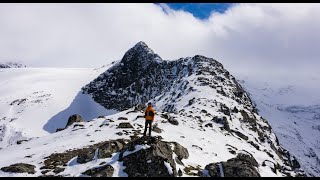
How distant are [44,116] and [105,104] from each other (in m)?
21.7

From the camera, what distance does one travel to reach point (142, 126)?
5197 centimetres

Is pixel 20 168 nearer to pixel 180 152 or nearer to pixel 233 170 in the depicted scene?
pixel 180 152

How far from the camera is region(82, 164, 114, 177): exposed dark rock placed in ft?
101

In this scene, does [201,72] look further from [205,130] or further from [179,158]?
[179,158]

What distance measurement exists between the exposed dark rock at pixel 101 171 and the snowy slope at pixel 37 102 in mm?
81469

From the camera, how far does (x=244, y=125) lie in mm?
79438

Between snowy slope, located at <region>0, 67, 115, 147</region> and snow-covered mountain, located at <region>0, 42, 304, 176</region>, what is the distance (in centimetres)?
35

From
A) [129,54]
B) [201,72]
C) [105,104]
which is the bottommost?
[105,104]

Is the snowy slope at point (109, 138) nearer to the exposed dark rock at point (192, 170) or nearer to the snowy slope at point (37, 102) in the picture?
the exposed dark rock at point (192, 170)

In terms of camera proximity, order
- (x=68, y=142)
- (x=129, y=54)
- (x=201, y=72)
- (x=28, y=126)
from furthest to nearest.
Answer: (x=129, y=54), (x=28, y=126), (x=201, y=72), (x=68, y=142)

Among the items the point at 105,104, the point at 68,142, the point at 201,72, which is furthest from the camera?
the point at 105,104

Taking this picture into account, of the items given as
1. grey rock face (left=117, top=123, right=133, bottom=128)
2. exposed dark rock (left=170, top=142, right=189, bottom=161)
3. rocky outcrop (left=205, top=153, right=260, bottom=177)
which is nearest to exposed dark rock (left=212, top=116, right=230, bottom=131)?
grey rock face (left=117, top=123, right=133, bottom=128)

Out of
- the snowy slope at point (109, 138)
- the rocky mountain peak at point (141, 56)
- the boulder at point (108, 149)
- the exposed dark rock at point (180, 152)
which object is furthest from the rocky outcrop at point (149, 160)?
the rocky mountain peak at point (141, 56)

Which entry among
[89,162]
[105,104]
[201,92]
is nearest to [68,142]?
[89,162]
